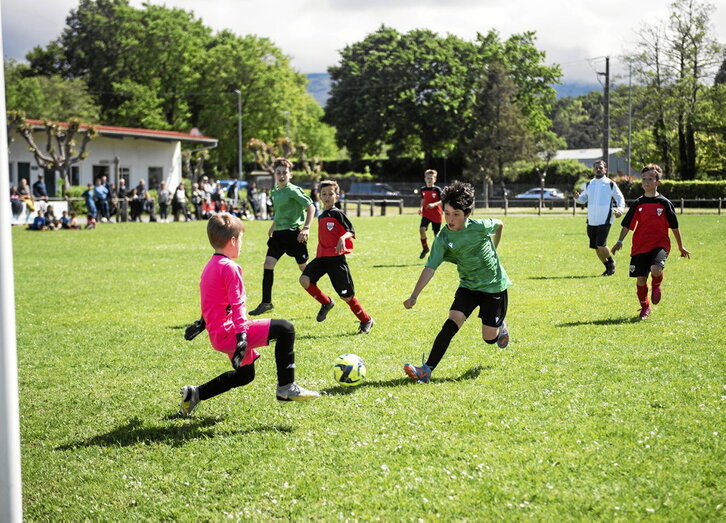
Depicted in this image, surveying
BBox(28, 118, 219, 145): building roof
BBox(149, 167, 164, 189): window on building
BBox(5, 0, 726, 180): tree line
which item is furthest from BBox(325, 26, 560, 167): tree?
BBox(149, 167, 164, 189): window on building

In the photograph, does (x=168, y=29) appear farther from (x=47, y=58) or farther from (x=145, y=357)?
(x=145, y=357)

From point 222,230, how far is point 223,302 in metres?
0.54

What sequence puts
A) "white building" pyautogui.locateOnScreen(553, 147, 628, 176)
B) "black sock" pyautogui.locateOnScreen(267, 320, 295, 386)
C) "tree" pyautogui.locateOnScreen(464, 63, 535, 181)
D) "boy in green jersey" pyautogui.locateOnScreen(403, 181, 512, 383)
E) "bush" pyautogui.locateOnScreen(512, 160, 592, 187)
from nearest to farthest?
"black sock" pyautogui.locateOnScreen(267, 320, 295, 386)
"boy in green jersey" pyautogui.locateOnScreen(403, 181, 512, 383)
"tree" pyautogui.locateOnScreen(464, 63, 535, 181)
"bush" pyautogui.locateOnScreen(512, 160, 592, 187)
"white building" pyautogui.locateOnScreen(553, 147, 628, 176)

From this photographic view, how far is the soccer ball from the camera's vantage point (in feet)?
21.5

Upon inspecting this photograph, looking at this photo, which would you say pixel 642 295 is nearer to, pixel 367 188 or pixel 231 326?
pixel 231 326

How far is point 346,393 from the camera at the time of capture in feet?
21.3

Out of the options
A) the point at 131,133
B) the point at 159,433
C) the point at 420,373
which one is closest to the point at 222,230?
the point at 159,433

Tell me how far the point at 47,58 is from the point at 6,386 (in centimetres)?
7311

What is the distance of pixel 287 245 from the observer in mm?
11406

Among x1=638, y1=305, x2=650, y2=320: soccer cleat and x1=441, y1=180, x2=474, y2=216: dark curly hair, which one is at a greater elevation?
x1=441, y1=180, x2=474, y2=216: dark curly hair

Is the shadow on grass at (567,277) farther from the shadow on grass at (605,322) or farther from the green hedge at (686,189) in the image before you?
the green hedge at (686,189)

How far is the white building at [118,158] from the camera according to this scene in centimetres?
4162

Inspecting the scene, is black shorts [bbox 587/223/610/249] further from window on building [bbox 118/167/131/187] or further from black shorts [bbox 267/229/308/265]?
window on building [bbox 118/167/131/187]

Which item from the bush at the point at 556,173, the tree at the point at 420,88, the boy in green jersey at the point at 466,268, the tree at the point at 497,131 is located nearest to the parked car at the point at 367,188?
the tree at the point at 420,88
